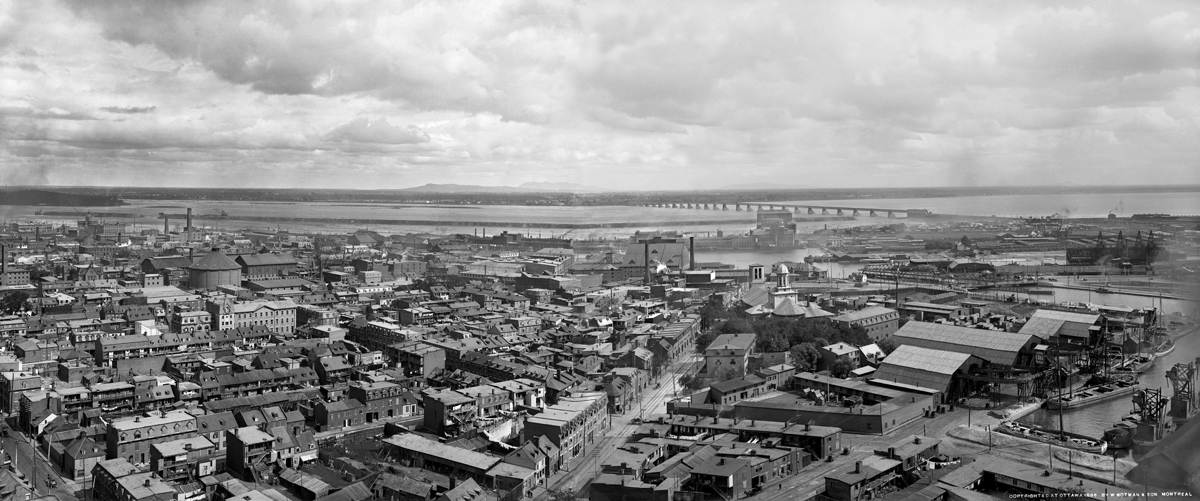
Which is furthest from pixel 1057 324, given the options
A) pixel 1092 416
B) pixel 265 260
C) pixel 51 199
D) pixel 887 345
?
pixel 51 199

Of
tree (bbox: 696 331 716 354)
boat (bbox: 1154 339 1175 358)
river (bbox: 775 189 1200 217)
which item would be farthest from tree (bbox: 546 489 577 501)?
river (bbox: 775 189 1200 217)

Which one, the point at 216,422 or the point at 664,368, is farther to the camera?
the point at 664,368

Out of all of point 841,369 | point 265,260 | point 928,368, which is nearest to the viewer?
point 928,368

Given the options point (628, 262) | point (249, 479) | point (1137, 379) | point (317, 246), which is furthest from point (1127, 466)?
point (317, 246)

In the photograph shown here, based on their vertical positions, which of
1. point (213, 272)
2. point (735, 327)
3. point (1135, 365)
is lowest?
point (1135, 365)

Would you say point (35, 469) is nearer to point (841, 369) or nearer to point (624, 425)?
point (624, 425)

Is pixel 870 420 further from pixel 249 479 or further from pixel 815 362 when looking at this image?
pixel 249 479

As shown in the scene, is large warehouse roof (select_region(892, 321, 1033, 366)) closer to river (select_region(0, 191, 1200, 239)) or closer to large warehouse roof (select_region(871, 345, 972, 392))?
large warehouse roof (select_region(871, 345, 972, 392))
